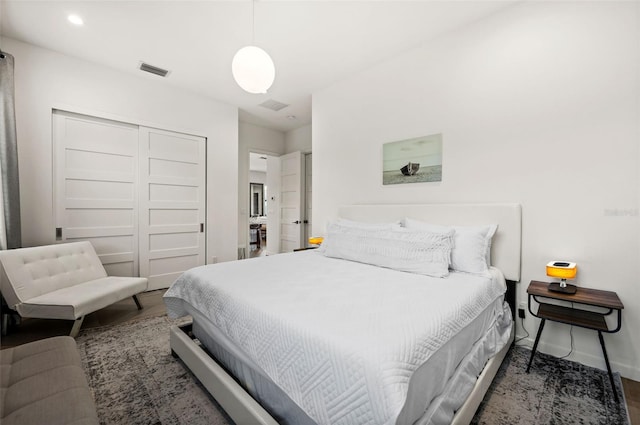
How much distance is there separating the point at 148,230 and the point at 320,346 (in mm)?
3544

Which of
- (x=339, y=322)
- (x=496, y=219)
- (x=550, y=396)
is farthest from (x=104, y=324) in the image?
(x=496, y=219)

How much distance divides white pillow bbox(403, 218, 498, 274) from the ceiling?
1907mm

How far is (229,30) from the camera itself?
2592mm

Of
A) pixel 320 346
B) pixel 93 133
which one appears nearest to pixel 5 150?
pixel 93 133

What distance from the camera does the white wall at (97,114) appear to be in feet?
9.25

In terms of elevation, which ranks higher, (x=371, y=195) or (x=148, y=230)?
(x=371, y=195)

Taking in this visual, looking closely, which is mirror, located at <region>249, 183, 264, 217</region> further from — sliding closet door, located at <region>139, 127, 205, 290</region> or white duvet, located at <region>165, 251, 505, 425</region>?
white duvet, located at <region>165, 251, 505, 425</region>

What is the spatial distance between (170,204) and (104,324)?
1.74 metres

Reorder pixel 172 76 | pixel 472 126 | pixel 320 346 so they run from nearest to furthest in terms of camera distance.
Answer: pixel 320 346, pixel 472 126, pixel 172 76

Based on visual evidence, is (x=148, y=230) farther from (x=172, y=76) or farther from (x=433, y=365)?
(x=433, y=365)

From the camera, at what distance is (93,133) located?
3.27 meters

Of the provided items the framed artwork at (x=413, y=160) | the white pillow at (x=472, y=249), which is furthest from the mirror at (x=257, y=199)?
the white pillow at (x=472, y=249)

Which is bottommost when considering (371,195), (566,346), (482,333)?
(566,346)

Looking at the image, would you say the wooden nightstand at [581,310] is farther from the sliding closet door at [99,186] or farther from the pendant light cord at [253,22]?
the sliding closet door at [99,186]
